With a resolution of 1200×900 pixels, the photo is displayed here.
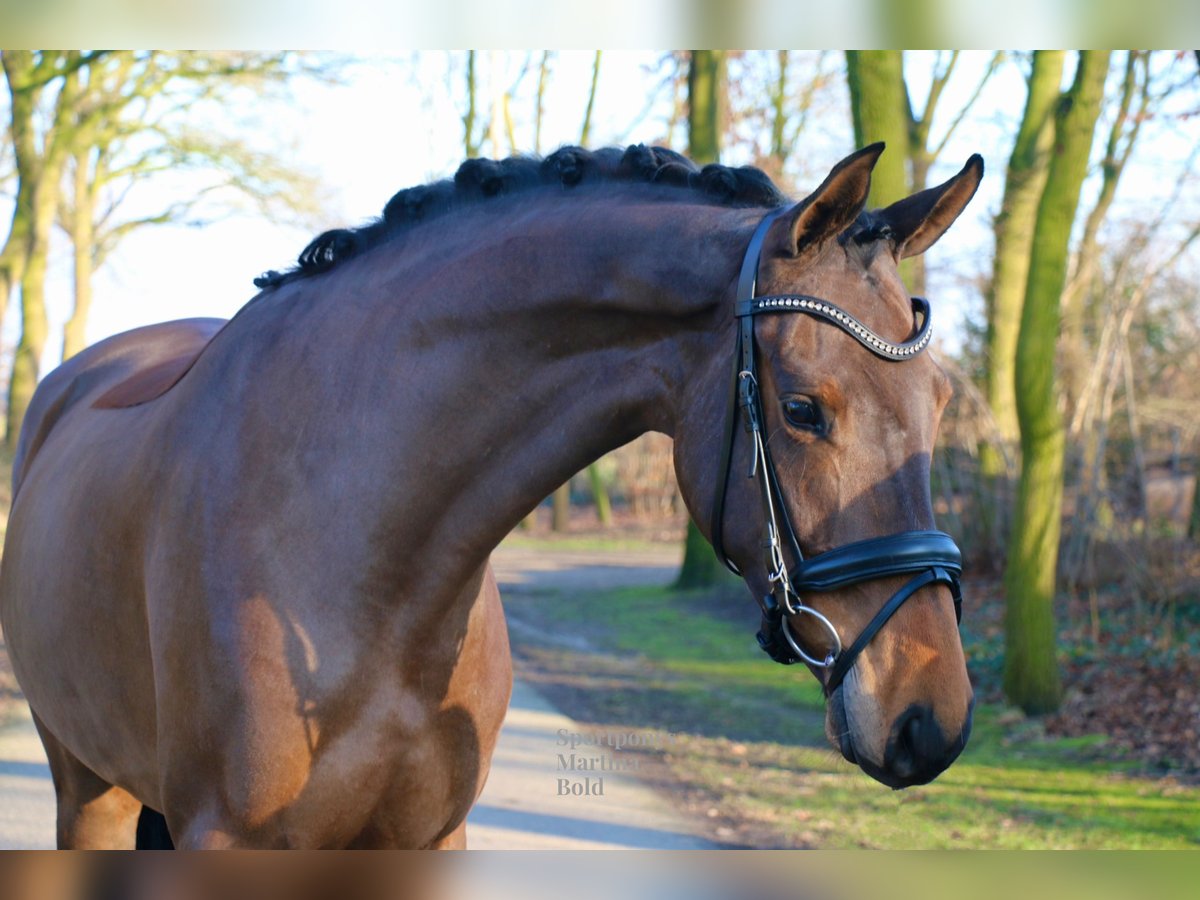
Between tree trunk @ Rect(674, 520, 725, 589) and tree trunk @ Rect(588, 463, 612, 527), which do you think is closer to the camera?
tree trunk @ Rect(674, 520, 725, 589)

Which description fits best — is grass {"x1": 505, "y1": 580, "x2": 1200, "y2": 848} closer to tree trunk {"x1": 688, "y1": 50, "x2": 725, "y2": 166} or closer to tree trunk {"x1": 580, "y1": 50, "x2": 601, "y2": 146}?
tree trunk {"x1": 688, "y1": 50, "x2": 725, "y2": 166}

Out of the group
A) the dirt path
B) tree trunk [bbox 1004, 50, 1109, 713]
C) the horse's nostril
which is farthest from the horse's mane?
tree trunk [bbox 1004, 50, 1109, 713]

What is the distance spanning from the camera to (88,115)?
10914 millimetres

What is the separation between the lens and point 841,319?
1.81 metres

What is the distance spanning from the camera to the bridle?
1.73 meters

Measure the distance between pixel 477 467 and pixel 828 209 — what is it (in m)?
0.85

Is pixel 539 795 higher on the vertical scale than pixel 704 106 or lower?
lower

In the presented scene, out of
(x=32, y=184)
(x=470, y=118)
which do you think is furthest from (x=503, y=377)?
(x=470, y=118)

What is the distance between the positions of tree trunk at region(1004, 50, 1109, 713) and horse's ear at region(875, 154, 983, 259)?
572 centimetres

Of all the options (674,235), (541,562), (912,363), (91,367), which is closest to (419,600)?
(674,235)

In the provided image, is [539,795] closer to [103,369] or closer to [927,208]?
[103,369]

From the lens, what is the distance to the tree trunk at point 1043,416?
7.11 m

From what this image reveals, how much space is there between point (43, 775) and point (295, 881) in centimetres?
571

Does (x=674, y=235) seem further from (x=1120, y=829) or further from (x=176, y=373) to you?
(x=1120, y=829)
